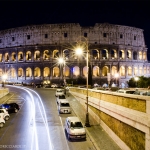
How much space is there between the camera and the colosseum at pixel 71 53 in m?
75.8

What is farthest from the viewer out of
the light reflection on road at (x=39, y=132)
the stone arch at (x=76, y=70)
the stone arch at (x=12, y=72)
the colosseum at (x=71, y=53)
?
the stone arch at (x=12, y=72)

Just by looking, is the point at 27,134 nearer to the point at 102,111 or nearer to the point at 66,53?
the point at 102,111

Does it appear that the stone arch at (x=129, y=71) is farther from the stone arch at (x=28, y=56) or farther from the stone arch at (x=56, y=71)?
the stone arch at (x=28, y=56)

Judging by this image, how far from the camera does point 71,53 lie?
76.3 metres

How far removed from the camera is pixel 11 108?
3020 cm

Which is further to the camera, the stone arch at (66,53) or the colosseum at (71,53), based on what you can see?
the stone arch at (66,53)

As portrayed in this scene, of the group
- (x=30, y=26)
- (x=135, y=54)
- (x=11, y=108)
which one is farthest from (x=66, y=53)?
(x=11, y=108)

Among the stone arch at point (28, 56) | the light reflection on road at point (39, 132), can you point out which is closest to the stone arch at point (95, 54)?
the stone arch at point (28, 56)

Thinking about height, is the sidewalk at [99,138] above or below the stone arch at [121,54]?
below

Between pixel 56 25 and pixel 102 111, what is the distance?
56.7 m

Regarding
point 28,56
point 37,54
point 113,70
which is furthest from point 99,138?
point 28,56

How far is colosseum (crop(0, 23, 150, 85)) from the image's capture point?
75.8 m

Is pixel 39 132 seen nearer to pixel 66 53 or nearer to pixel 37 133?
pixel 37 133

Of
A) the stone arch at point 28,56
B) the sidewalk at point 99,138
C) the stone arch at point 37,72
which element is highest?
the stone arch at point 28,56
